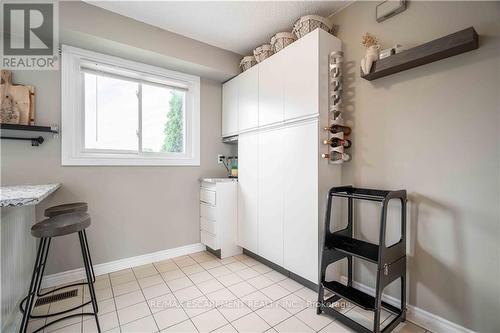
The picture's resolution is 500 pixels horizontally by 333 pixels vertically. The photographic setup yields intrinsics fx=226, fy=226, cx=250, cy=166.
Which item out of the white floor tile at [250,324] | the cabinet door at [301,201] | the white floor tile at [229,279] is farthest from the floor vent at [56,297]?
the cabinet door at [301,201]

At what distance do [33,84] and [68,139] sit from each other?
55 centimetres

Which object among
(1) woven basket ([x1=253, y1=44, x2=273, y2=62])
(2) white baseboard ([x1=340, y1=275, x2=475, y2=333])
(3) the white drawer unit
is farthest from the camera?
(3) the white drawer unit

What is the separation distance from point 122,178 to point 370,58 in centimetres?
264

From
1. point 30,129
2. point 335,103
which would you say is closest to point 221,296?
point 335,103

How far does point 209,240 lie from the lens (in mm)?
2826

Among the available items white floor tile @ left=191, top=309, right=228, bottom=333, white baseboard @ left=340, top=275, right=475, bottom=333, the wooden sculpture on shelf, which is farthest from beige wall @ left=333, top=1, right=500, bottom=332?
the wooden sculpture on shelf

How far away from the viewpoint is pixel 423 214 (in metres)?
1.59

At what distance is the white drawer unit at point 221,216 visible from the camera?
2715mm

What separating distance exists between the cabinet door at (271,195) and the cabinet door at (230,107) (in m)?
0.59

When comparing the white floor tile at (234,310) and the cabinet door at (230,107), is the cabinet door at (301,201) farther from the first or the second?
the cabinet door at (230,107)

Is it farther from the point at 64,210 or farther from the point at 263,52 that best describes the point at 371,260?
the point at 64,210

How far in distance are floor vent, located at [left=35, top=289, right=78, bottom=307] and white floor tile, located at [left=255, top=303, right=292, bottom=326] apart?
1.65 m

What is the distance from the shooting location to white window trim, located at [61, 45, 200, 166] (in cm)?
221

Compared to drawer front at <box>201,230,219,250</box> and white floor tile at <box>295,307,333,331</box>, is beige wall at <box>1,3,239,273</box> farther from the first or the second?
white floor tile at <box>295,307,333,331</box>
